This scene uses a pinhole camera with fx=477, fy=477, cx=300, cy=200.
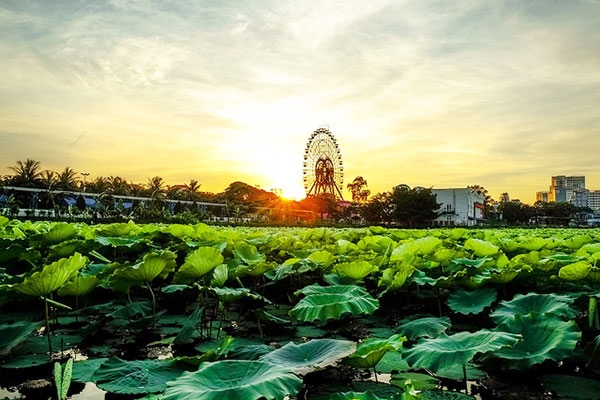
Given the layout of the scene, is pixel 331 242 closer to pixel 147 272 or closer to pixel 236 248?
pixel 236 248

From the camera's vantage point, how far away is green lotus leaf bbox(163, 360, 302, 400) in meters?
0.88

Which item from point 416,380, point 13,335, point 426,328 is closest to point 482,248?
point 426,328

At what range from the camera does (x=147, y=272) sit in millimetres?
1956

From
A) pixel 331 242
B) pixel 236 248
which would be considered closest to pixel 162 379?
pixel 236 248

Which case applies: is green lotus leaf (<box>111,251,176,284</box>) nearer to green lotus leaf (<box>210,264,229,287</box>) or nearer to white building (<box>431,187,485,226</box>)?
green lotus leaf (<box>210,264,229,287</box>)

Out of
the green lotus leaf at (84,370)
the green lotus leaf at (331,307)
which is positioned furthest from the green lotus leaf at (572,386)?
the green lotus leaf at (84,370)

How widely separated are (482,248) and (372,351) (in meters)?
1.66

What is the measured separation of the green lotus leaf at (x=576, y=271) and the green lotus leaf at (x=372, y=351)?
987 mm

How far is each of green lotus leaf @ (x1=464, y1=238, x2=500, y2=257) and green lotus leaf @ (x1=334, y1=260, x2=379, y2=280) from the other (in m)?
0.78

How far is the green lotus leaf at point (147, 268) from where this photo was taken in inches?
74.3

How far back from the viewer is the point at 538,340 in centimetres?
145

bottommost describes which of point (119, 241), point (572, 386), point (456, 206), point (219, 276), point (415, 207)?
point (572, 386)

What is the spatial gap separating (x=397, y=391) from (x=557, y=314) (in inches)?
24.9

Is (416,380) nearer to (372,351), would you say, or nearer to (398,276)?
(372,351)
